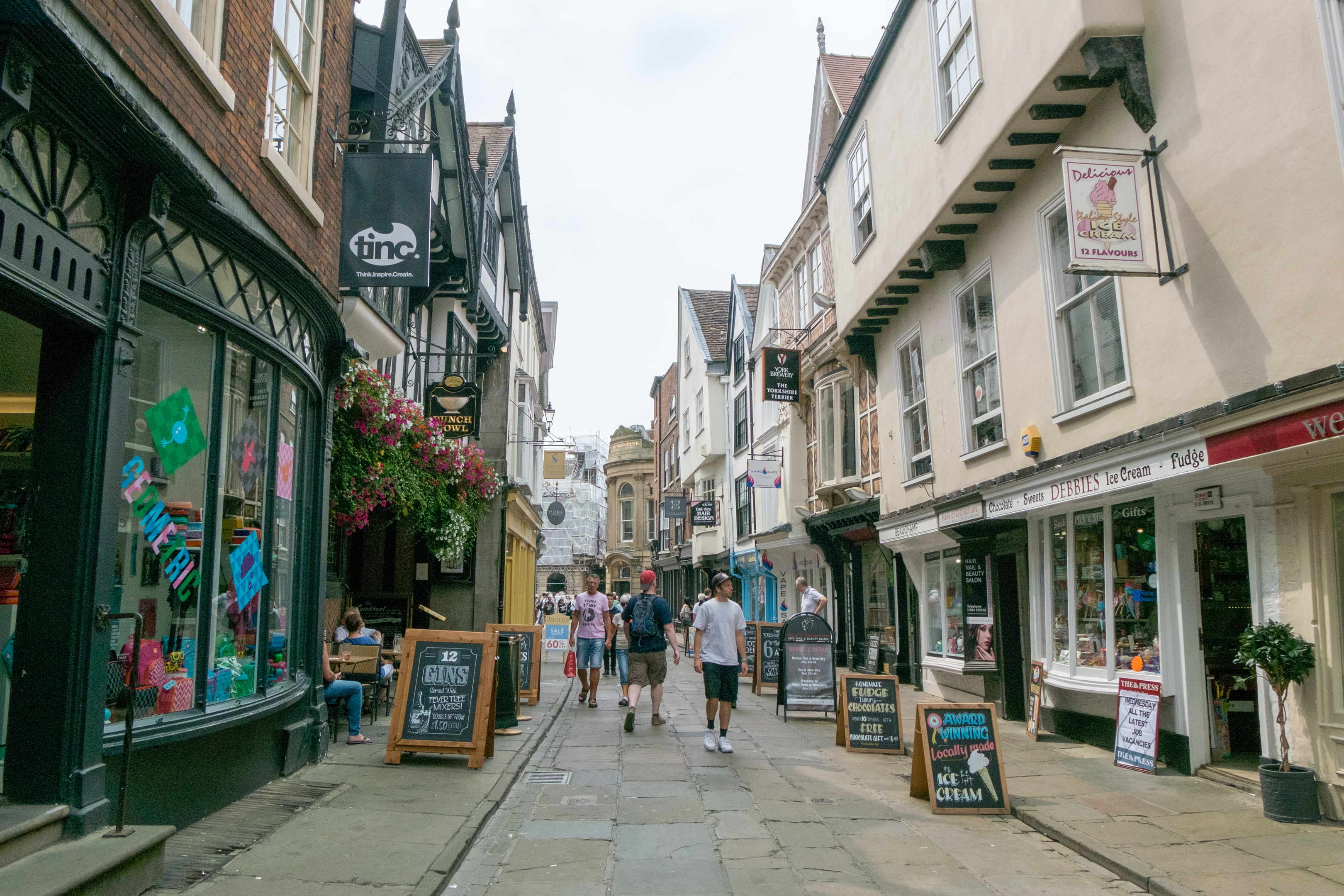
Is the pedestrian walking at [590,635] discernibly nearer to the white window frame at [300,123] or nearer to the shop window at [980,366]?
the shop window at [980,366]

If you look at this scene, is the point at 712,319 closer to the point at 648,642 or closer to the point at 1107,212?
the point at 648,642

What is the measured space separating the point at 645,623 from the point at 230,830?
5.75 metres

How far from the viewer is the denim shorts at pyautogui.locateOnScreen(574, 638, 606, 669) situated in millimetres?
13609

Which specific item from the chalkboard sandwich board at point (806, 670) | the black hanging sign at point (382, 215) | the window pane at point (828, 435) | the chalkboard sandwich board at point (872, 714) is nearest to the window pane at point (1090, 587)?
the chalkboard sandwich board at point (872, 714)

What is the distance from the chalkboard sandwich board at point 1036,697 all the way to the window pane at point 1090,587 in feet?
2.38

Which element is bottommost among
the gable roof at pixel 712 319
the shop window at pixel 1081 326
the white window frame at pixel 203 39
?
the shop window at pixel 1081 326

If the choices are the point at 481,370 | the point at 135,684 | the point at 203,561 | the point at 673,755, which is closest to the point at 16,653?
the point at 135,684

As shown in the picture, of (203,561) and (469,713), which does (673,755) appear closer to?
(469,713)

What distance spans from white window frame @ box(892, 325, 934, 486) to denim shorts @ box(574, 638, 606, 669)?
5.26 metres

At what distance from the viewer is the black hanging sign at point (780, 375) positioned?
838 inches

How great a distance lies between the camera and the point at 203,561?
259 inches

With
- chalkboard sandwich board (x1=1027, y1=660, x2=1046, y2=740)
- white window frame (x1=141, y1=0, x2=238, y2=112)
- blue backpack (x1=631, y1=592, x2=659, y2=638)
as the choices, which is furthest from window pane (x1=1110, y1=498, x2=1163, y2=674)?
white window frame (x1=141, y1=0, x2=238, y2=112)

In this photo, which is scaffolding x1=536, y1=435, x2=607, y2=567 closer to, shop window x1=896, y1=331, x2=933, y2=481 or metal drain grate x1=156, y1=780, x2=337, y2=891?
shop window x1=896, y1=331, x2=933, y2=481

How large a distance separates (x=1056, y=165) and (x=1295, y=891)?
6999 mm
